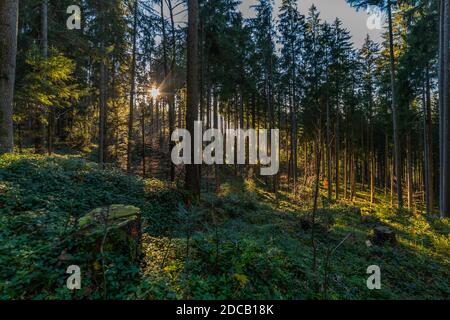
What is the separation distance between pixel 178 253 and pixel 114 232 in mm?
1147

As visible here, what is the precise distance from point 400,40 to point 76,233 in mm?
22685

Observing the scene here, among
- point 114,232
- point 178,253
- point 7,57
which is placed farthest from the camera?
point 7,57

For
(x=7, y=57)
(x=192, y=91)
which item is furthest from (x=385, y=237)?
(x=7, y=57)

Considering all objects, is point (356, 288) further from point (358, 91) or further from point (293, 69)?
point (358, 91)

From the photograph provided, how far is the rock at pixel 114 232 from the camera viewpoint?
343 centimetres

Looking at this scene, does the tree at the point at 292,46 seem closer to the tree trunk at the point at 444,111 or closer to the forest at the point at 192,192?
the forest at the point at 192,192

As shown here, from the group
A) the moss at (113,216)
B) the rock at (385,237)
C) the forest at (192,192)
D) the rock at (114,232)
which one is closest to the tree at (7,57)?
the forest at (192,192)

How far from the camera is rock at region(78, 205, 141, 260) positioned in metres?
3.43

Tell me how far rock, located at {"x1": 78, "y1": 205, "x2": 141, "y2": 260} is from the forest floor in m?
0.16

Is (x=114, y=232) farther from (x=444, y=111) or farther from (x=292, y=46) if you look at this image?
(x=292, y=46)

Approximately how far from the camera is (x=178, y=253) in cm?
405

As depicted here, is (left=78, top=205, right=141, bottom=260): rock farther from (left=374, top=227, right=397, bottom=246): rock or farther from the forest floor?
(left=374, top=227, right=397, bottom=246): rock

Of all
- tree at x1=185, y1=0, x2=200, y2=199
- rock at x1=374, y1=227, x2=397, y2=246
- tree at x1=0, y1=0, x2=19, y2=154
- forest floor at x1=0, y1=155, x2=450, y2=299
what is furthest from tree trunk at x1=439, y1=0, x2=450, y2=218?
tree at x1=0, y1=0, x2=19, y2=154

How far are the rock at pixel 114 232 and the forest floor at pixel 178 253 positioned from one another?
0.16 metres
